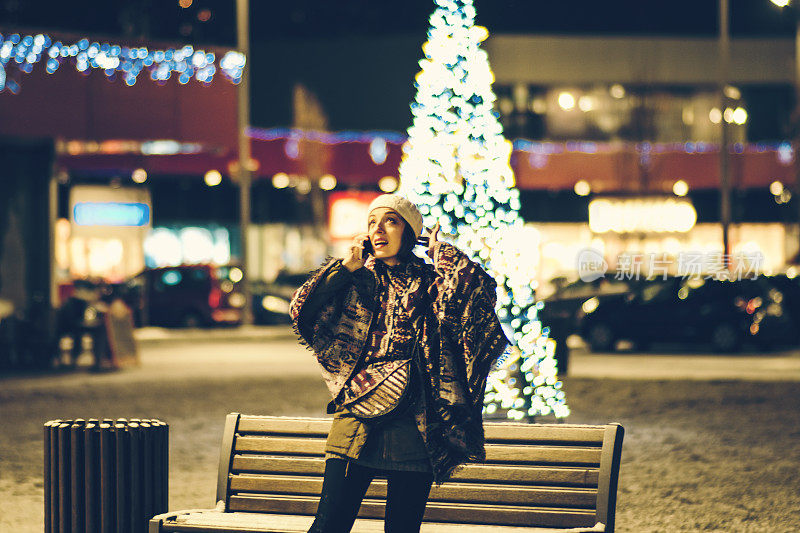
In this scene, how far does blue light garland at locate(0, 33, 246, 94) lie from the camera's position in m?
19.5

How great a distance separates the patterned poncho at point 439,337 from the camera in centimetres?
430

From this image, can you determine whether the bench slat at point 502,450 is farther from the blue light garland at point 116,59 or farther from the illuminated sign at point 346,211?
the illuminated sign at point 346,211

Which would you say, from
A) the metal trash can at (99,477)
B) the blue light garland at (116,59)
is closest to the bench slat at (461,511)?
the metal trash can at (99,477)

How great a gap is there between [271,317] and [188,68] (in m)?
12.9

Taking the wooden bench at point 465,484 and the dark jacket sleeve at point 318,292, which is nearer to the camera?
the dark jacket sleeve at point 318,292

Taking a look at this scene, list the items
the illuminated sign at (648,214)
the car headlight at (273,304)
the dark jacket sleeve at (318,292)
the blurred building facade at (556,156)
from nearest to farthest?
1. the dark jacket sleeve at (318,292)
2. the car headlight at (273,304)
3. the blurred building facade at (556,156)
4. the illuminated sign at (648,214)

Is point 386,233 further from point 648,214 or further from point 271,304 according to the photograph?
point 648,214

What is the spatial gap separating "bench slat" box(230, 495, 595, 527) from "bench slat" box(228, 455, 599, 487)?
113 mm

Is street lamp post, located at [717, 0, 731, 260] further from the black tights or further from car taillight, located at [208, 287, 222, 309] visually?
the black tights

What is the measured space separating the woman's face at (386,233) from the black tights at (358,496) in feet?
2.44

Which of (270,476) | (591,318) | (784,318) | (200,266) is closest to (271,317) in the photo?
(200,266)

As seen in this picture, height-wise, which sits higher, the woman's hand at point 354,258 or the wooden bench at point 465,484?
the woman's hand at point 354,258

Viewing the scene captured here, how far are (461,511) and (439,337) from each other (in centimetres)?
117

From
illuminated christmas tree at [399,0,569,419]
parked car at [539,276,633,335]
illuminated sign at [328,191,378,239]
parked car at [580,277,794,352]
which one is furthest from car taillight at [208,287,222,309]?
illuminated christmas tree at [399,0,569,419]
